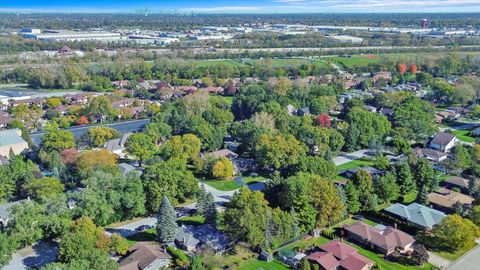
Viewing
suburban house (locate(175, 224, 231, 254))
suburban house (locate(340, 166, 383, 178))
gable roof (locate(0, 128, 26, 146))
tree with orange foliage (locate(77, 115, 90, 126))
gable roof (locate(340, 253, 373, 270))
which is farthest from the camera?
tree with orange foliage (locate(77, 115, 90, 126))

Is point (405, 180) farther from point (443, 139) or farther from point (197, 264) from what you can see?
point (197, 264)

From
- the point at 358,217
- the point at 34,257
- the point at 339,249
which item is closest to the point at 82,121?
the point at 34,257

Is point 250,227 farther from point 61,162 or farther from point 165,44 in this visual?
point 165,44

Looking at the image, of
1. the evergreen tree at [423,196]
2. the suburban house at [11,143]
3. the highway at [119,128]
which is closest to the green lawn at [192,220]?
the evergreen tree at [423,196]

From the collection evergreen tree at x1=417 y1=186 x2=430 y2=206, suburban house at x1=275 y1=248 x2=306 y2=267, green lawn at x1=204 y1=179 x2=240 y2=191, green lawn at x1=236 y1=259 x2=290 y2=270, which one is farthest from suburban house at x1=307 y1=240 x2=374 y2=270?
green lawn at x1=204 y1=179 x2=240 y2=191

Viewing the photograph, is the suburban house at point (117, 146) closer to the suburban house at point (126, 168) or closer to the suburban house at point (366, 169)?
the suburban house at point (126, 168)

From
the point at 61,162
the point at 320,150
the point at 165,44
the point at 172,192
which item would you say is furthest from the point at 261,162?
the point at 165,44

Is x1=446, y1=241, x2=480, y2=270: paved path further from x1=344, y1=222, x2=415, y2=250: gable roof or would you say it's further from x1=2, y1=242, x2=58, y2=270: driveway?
x1=2, y1=242, x2=58, y2=270: driveway
